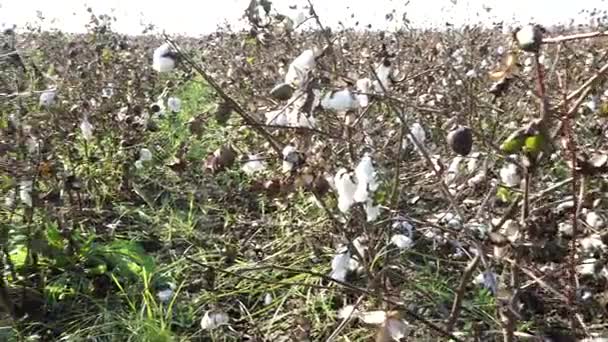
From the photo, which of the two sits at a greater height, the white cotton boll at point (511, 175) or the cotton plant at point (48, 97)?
the cotton plant at point (48, 97)

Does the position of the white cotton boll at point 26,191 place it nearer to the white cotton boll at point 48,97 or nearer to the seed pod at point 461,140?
the white cotton boll at point 48,97

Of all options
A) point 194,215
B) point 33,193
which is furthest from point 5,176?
point 194,215

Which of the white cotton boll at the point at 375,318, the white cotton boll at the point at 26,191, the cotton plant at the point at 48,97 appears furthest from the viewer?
the cotton plant at the point at 48,97

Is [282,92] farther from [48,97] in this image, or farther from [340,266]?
Result: [48,97]

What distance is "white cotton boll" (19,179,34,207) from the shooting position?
2430mm

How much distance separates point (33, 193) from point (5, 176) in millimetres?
112

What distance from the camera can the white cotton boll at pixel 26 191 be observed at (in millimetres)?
2430

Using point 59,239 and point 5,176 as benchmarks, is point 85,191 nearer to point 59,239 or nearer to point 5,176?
point 59,239

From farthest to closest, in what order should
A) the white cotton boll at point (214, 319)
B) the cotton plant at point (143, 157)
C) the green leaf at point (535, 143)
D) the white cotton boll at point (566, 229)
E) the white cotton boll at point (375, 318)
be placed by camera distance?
the cotton plant at point (143, 157), the white cotton boll at point (214, 319), the white cotton boll at point (566, 229), the white cotton boll at point (375, 318), the green leaf at point (535, 143)

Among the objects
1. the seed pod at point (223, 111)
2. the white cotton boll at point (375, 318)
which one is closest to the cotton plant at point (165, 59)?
the seed pod at point (223, 111)

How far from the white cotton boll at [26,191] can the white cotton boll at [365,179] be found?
1355mm

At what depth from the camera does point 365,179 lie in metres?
1.49

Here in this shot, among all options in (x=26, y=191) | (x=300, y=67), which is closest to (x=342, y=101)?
(x=300, y=67)

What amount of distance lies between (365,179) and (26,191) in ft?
4.64
